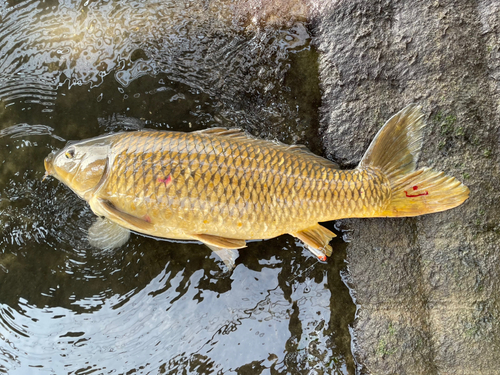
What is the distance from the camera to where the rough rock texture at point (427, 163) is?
255 centimetres

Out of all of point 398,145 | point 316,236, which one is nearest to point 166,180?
point 316,236

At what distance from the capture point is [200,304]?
2797mm

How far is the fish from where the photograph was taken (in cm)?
238

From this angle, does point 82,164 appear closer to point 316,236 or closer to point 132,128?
point 132,128

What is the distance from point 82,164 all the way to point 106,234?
60cm

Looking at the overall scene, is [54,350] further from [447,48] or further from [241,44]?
[447,48]

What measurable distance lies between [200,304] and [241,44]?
6.78 feet

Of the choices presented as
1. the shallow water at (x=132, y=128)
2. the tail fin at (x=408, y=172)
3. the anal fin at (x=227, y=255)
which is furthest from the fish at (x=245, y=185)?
the shallow water at (x=132, y=128)

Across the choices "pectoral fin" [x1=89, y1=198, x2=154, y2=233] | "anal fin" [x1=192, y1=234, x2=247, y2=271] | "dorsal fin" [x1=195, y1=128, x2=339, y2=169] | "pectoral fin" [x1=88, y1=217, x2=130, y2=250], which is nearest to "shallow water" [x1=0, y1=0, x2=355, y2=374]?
"pectoral fin" [x1=88, y1=217, x2=130, y2=250]

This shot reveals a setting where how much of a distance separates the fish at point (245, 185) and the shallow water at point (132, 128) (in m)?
0.36

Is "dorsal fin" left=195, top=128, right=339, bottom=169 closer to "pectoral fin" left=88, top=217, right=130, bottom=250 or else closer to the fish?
the fish

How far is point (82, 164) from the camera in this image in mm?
2557

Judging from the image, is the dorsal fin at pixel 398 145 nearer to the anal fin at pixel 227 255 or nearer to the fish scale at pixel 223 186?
the fish scale at pixel 223 186

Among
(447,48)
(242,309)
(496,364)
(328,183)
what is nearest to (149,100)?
(328,183)
